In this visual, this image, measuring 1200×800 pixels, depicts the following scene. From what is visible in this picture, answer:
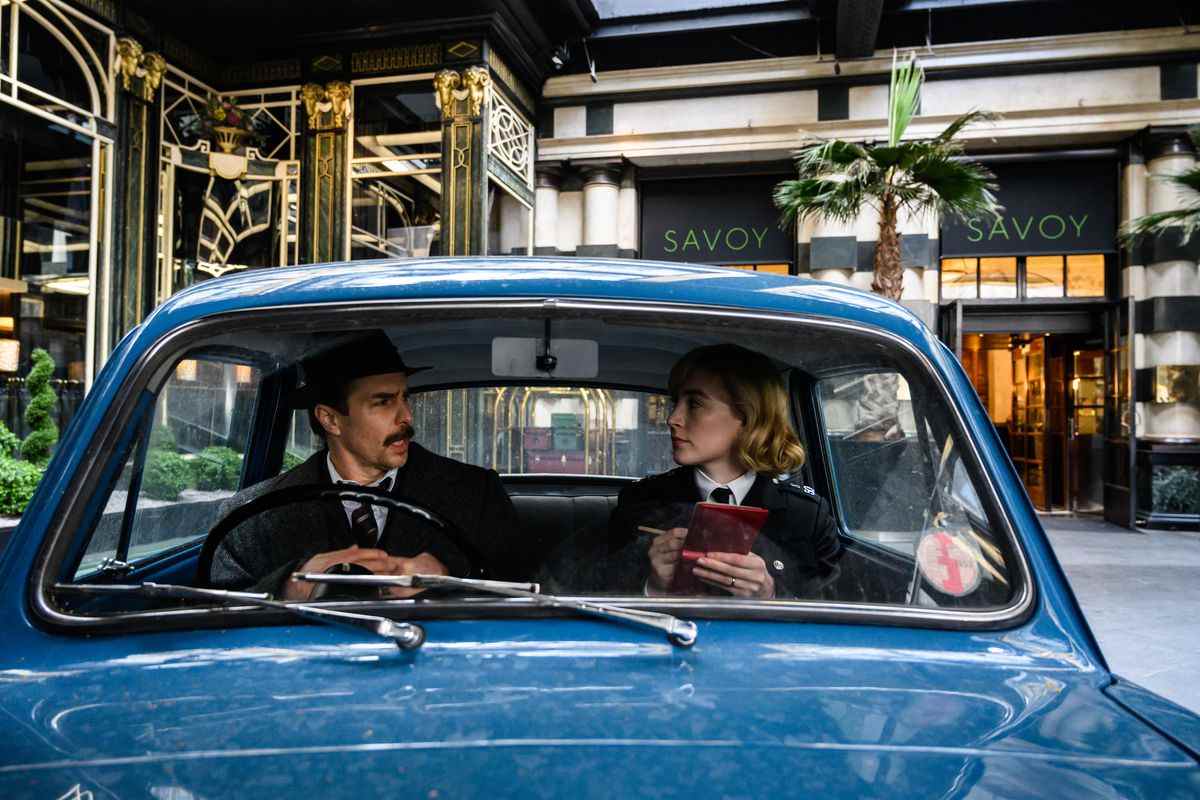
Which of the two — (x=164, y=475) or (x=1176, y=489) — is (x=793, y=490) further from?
(x=1176, y=489)

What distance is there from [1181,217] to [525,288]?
34.7 feet

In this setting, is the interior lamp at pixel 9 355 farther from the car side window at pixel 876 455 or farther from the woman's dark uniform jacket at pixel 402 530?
the car side window at pixel 876 455

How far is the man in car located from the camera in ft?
5.57

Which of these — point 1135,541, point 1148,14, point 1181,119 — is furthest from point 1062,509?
point 1148,14

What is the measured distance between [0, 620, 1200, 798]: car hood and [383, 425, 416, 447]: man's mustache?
0.90 metres

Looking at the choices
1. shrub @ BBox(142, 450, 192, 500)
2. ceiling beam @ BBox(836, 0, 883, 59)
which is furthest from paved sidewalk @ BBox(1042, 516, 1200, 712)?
ceiling beam @ BBox(836, 0, 883, 59)

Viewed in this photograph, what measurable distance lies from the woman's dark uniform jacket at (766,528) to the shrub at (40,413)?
22.5 feet

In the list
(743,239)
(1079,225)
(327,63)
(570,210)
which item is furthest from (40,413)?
(1079,225)

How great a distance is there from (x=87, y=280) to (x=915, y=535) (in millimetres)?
8423

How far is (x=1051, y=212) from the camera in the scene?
10555 mm

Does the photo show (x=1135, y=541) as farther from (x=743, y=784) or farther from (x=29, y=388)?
(x=29, y=388)

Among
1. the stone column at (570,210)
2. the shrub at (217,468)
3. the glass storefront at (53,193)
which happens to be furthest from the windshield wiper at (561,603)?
the stone column at (570,210)

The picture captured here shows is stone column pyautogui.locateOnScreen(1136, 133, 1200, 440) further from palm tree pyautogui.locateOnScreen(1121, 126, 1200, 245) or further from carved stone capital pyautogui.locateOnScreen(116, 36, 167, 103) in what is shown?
carved stone capital pyautogui.locateOnScreen(116, 36, 167, 103)

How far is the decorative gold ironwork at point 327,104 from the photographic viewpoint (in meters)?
9.42
